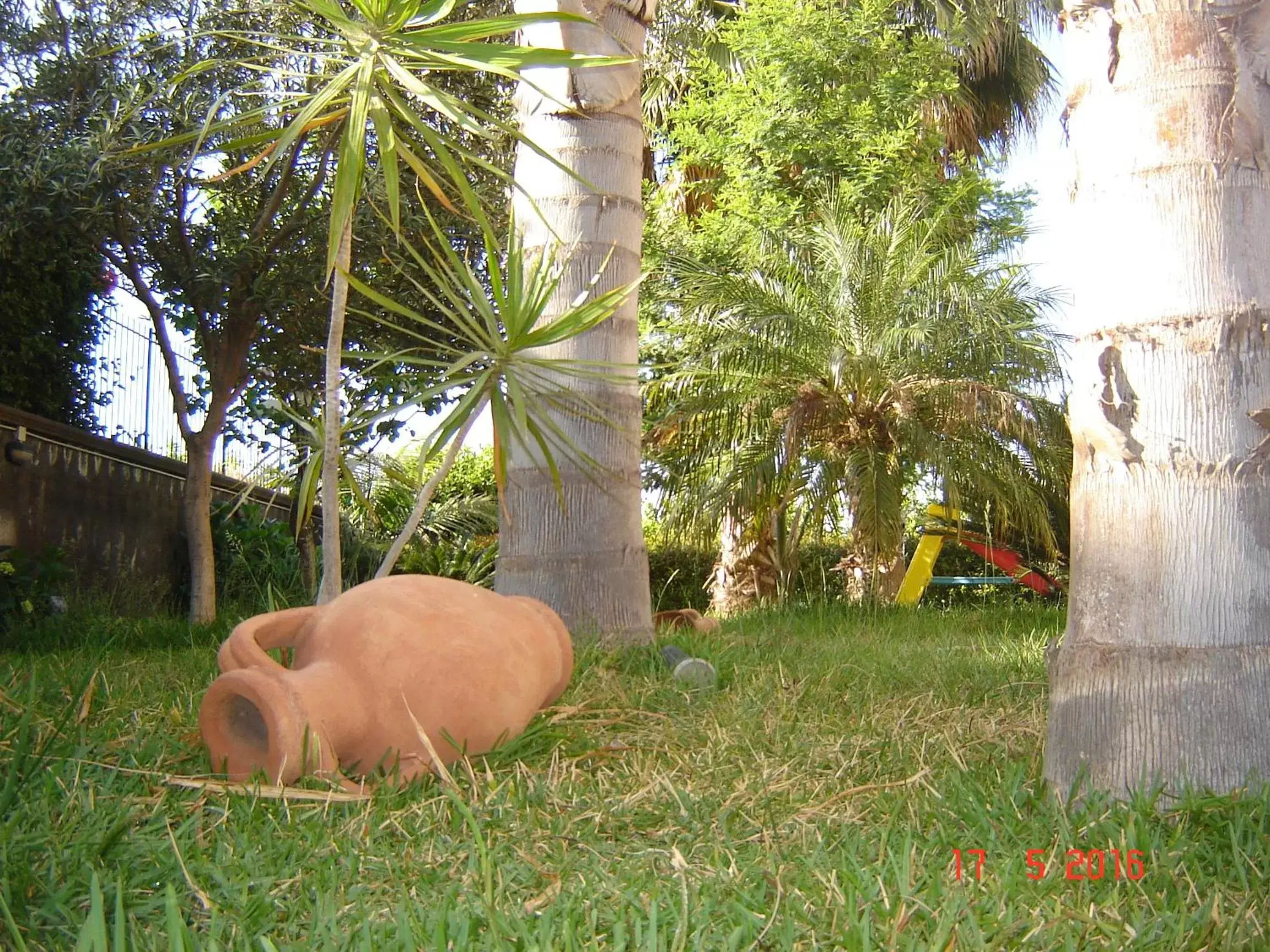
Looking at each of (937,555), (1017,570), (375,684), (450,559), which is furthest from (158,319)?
(1017,570)

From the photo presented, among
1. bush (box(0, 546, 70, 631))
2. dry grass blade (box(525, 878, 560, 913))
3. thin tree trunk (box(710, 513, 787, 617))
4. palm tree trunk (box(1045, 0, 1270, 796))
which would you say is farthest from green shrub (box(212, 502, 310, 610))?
palm tree trunk (box(1045, 0, 1270, 796))

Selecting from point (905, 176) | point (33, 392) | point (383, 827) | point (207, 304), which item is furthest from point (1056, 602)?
point (383, 827)

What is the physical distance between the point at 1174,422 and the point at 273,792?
203cm

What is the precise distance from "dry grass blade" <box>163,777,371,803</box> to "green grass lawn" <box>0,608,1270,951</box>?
0.02 metres

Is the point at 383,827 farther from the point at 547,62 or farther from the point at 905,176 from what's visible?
the point at 905,176

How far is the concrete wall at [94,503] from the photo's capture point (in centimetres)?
739

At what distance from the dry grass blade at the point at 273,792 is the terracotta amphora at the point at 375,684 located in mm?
41

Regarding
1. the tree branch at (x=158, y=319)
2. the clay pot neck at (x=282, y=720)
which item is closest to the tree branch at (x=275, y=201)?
the tree branch at (x=158, y=319)

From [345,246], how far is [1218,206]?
8.17 ft

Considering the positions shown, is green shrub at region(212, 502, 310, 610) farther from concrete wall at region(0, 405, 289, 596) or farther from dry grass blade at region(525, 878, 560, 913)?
dry grass blade at region(525, 878, 560, 913)

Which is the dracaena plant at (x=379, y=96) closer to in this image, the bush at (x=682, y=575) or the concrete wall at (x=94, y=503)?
Result: the concrete wall at (x=94, y=503)

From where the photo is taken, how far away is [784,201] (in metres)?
12.5
